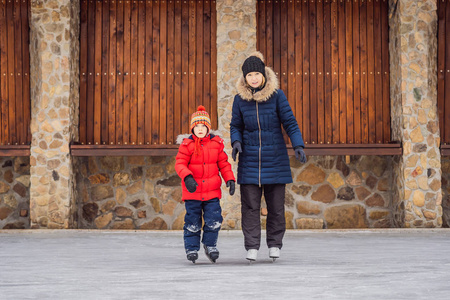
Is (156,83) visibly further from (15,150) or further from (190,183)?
(190,183)

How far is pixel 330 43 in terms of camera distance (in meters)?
9.36

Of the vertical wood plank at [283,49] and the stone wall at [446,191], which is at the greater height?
the vertical wood plank at [283,49]

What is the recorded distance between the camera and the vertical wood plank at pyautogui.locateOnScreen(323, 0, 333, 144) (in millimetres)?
9281

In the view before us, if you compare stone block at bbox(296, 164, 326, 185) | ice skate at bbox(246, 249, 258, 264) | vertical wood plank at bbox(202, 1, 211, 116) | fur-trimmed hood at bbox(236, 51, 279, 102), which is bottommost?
ice skate at bbox(246, 249, 258, 264)

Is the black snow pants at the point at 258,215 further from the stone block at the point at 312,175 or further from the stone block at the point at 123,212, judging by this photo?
the stone block at the point at 123,212

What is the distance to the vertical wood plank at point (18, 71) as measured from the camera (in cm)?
923

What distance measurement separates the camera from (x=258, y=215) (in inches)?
213

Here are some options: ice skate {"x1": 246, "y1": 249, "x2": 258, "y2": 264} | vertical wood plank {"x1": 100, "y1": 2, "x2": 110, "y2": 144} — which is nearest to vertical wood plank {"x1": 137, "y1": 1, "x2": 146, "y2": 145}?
vertical wood plank {"x1": 100, "y1": 2, "x2": 110, "y2": 144}

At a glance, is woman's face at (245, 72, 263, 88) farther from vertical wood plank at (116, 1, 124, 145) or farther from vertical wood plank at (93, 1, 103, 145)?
vertical wood plank at (93, 1, 103, 145)

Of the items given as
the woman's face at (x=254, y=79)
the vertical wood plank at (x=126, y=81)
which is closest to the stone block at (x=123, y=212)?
the vertical wood plank at (x=126, y=81)

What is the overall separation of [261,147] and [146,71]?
14.4 feet

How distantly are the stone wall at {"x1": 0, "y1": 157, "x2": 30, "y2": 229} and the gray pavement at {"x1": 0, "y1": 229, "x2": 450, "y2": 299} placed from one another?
1.63 m

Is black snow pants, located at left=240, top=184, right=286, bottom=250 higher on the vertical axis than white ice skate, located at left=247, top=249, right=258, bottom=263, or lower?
higher

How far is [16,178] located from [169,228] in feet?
8.20
